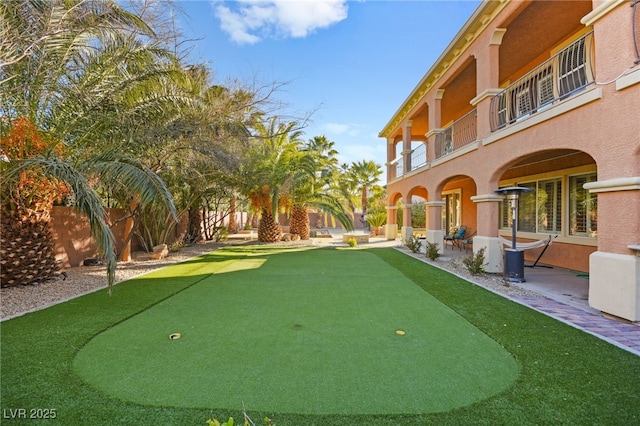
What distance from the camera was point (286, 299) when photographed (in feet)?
21.5

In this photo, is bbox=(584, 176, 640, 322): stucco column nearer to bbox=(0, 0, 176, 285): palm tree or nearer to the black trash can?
the black trash can

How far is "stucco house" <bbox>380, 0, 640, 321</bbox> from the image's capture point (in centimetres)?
506

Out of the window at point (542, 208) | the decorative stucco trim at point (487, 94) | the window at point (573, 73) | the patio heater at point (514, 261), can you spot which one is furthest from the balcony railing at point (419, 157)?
the window at point (573, 73)

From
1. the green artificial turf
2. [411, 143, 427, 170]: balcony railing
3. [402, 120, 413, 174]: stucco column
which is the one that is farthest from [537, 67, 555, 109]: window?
[402, 120, 413, 174]: stucco column

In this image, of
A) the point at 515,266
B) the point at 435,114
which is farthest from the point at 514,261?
the point at 435,114

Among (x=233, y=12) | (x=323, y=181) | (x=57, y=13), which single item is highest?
(x=233, y=12)

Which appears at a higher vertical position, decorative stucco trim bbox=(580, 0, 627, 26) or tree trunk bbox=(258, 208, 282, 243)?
decorative stucco trim bbox=(580, 0, 627, 26)

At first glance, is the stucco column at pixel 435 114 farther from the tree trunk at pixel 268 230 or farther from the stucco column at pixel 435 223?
the tree trunk at pixel 268 230

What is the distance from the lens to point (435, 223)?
1318 centimetres

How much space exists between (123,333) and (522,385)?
5.24 metres

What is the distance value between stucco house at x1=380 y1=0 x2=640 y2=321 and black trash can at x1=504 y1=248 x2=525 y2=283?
71 cm

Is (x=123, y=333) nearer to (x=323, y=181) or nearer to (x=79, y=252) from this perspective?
(x=79, y=252)

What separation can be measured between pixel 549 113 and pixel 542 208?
577 centimetres

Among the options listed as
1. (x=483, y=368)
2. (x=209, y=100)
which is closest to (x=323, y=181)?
(x=209, y=100)
